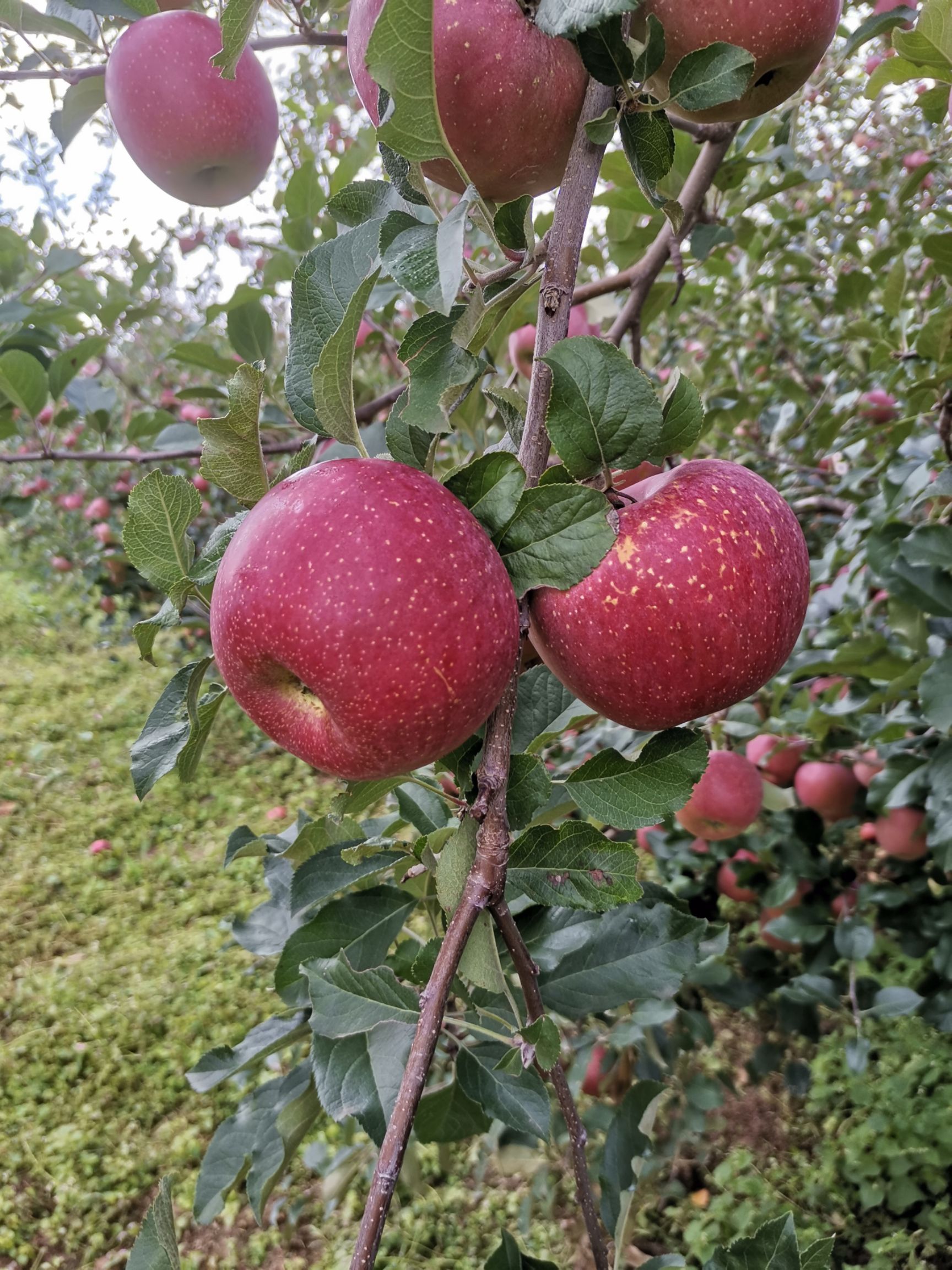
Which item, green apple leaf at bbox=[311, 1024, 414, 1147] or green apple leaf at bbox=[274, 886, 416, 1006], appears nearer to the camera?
green apple leaf at bbox=[311, 1024, 414, 1147]

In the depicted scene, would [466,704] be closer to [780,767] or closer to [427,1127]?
[427,1127]

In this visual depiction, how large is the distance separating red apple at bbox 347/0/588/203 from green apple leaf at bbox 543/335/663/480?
0.17 m

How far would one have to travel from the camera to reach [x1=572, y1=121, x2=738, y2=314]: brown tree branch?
0.92 metres

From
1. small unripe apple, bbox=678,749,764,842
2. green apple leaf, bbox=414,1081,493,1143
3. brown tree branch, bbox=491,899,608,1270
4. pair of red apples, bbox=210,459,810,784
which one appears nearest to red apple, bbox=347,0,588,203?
pair of red apples, bbox=210,459,810,784

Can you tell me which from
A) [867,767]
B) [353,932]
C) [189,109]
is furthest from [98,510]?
[353,932]

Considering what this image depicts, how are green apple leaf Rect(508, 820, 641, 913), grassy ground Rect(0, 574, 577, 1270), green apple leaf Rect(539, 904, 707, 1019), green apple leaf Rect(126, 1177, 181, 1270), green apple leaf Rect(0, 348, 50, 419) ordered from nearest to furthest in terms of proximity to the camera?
green apple leaf Rect(126, 1177, 181, 1270) → green apple leaf Rect(508, 820, 641, 913) → green apple leaf Rect(539, 904, 707, 1019) → green apple leaf Rect(0, 348, 50, 419) → grassy ground Rect(0, 574, 577, 1270)

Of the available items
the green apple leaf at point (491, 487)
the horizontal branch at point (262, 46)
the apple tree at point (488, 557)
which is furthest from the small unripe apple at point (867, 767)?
the horizontal branch at point (262, 46)

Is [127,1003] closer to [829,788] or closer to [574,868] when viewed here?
[829,788]

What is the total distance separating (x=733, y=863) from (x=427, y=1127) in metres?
0.97

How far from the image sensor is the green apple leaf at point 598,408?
497 millimetres

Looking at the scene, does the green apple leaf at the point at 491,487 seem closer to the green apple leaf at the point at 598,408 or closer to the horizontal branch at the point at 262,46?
the green apple leaf at the point at 598,408

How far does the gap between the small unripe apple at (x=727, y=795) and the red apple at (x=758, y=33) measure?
2.95 ft

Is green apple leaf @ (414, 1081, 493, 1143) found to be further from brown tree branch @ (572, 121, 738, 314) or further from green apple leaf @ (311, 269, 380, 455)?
brown tree branch @ (572, 121, 738, 314)

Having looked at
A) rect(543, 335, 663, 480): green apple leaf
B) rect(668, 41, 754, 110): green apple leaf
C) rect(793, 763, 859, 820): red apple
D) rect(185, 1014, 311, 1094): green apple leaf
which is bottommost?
rect(793, 763, 859, 820): red apple
